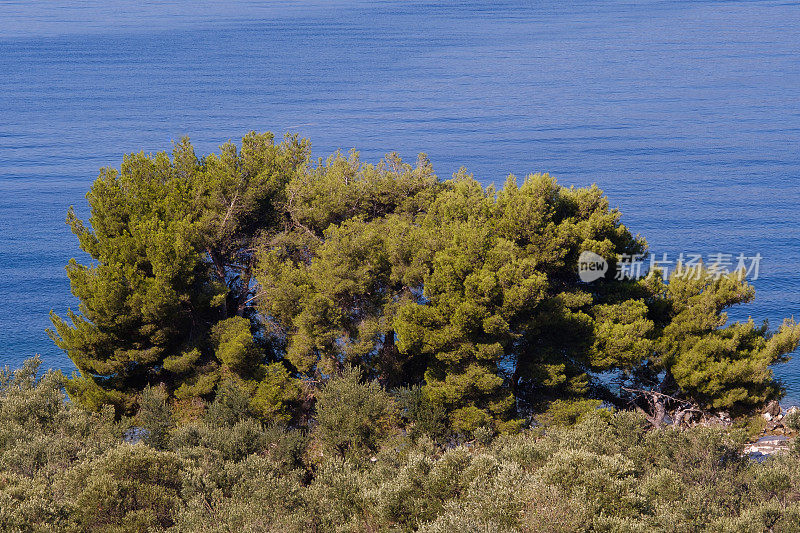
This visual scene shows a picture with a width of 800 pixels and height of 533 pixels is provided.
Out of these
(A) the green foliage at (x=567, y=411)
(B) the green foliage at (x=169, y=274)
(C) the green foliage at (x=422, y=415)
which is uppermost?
(B) the green foliage at (x=169, y=274)

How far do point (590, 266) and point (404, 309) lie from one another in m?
7.71

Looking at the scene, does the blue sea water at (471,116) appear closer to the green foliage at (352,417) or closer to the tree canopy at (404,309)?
the tree canopy at (404,309)

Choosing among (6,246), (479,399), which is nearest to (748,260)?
(479,399)

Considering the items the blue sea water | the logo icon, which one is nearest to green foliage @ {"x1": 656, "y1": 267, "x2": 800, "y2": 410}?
the logo icon

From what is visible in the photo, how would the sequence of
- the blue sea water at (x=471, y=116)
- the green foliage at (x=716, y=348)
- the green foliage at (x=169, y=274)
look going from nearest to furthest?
the green foliage at (x=169, y=274) → the green foliage at (x=716, y=348) → the blue sea water at (x=471, y=116)

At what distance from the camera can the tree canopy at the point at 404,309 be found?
27906 millimetres

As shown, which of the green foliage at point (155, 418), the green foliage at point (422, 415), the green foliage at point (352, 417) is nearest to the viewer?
the green foliage at point (352, 417)

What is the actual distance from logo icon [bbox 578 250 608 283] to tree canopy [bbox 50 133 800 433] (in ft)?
1.16

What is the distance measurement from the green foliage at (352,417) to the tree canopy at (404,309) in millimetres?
1611

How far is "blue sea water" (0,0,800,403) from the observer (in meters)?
63.5

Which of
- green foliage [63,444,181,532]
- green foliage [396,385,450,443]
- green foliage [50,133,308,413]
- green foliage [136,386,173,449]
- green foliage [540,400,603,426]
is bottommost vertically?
green foliage [63,444,181,532]

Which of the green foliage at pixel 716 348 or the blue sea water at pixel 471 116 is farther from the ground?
the blue sea water at pixel 471 116

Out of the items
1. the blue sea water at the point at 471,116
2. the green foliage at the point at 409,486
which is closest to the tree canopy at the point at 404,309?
the green foliage at the point at 409,486

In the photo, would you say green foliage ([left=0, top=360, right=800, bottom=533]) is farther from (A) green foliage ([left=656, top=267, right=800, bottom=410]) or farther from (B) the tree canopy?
(A) green foliage ([left=656, top=267, right=800, bottom=410])
